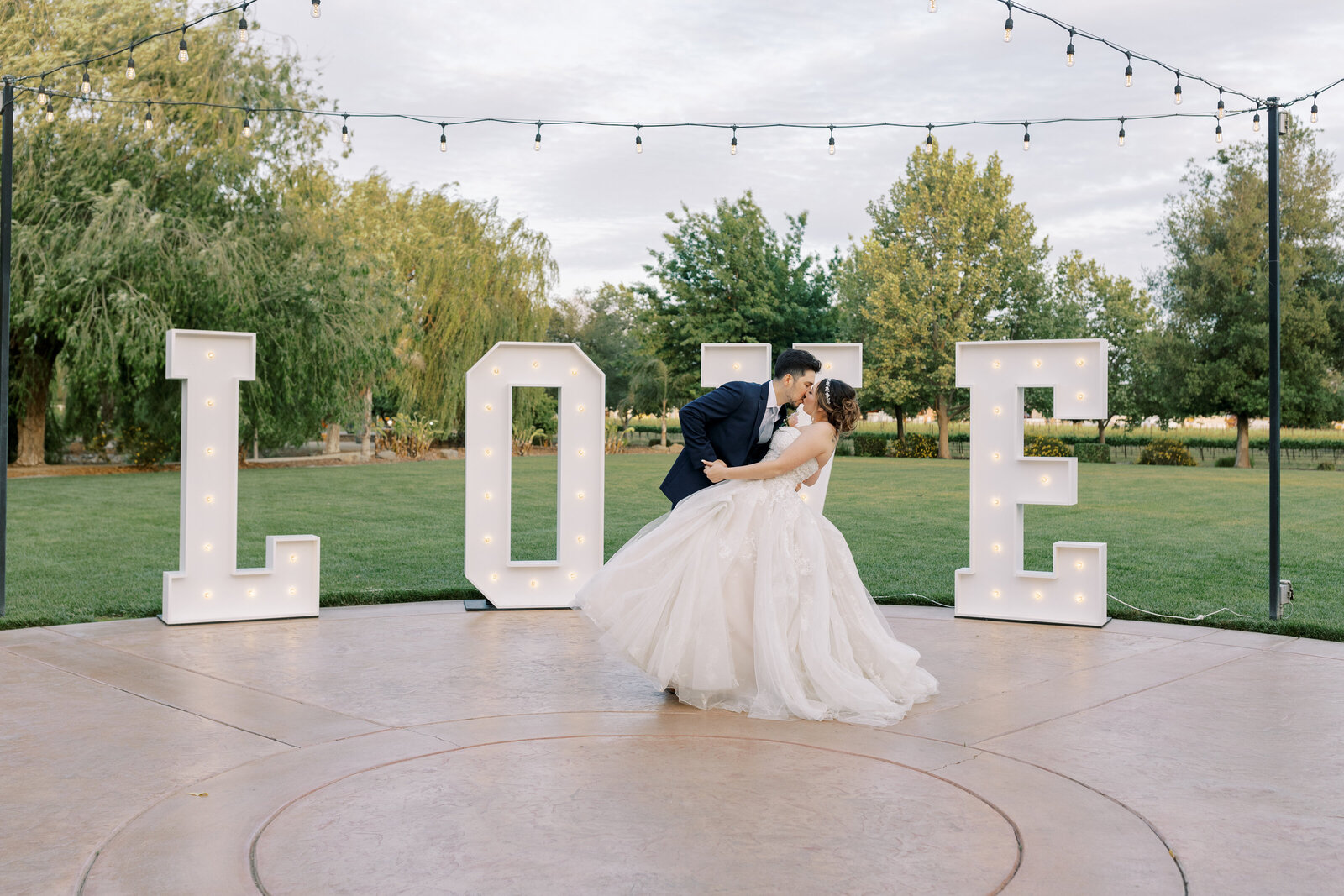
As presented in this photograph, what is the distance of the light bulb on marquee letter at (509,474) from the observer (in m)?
9.03

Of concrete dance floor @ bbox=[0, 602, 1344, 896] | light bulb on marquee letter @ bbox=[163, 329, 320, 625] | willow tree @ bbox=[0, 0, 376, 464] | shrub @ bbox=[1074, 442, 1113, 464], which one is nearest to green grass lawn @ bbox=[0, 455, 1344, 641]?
light bulb on marquee letter @ bbox=[163, 329, 320, 625]

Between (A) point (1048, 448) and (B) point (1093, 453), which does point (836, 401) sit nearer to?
(A) point (1048, 448)

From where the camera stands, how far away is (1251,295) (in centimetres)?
3662

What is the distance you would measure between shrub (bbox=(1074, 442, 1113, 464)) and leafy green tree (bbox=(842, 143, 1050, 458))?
5044mm

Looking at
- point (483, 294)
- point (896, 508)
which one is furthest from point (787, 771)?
point (483, 294)

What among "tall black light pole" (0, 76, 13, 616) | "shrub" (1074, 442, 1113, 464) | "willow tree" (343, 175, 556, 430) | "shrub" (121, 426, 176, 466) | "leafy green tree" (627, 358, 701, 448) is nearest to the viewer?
"tall black light pole" (0, 76, 13, 616)

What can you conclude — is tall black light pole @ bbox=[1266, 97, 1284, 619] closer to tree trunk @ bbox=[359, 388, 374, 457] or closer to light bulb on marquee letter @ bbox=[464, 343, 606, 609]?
light bulb on marquee letter @ bbox=[464, 343, 606, 609]

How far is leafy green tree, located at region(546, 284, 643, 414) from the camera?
5906 centimetres

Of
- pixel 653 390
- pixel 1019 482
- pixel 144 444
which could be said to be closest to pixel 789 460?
pixel 1019 482

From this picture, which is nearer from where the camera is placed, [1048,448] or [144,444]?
[144,444]

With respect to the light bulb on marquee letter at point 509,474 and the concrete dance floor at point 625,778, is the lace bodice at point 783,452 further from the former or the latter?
the light bulb on marquee letter at point 509,474

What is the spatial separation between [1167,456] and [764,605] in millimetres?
34994

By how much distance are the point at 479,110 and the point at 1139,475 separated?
22.4 metres

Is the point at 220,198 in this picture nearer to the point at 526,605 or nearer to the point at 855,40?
the point at 855,40
